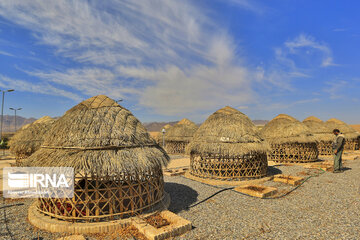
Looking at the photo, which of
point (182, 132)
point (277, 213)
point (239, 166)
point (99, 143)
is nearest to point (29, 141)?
point (99, 143)

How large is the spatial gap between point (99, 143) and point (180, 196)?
4.78m

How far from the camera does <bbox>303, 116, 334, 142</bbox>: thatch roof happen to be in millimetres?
22219

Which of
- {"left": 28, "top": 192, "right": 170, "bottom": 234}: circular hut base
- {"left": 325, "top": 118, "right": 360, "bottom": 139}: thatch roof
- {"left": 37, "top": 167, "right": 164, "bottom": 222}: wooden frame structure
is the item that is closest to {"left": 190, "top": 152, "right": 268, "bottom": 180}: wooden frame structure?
{"left": 37, "top": 167, "right": 164, "bottom": 222}: wooden frame structure

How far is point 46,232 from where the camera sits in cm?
618

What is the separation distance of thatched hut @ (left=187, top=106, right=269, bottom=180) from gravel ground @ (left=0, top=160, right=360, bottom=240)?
1.82m

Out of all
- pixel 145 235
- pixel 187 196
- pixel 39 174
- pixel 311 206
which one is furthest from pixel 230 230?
pixel 39 174

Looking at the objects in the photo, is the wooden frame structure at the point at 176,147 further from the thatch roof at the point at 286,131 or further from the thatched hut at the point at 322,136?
the thatched hut at the point at 322,136

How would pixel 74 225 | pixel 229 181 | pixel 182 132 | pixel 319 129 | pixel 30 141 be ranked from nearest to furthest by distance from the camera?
1. pixel 74 225
2. pixel 229 181
3. pixel 30 141
4. pixel 319 129
5. pixel 182 132

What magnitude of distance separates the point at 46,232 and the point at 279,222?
741cm

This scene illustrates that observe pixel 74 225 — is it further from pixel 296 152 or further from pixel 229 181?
pixel 296 152

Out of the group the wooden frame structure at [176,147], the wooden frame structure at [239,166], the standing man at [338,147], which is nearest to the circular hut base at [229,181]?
the wooden frame structure at [239,166]

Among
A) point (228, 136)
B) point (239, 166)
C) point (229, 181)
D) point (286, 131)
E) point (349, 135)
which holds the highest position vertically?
point (286, 131)

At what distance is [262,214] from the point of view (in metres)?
7.35

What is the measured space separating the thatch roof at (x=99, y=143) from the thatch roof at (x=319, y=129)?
21210 millimetres
